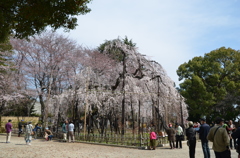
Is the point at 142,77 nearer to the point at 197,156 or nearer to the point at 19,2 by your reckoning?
the point at 197,156

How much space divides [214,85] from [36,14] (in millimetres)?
29177

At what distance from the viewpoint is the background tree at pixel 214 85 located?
29344 millimetres

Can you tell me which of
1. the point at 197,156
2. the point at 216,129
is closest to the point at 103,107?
the point at 197,156

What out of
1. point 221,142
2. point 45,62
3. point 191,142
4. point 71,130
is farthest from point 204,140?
point 45,62

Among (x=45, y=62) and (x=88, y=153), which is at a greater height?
(x=45, y=62)

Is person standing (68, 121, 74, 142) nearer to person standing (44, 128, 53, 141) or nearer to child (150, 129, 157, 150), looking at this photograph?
person standing (44, 128, 53, 141)

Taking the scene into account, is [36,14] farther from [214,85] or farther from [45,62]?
[214,85]

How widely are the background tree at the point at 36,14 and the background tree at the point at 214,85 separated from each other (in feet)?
82.8

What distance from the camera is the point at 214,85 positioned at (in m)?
31.2

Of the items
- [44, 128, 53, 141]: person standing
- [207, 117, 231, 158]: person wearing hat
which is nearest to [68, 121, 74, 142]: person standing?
[44, 128, 53, 141]: person standing

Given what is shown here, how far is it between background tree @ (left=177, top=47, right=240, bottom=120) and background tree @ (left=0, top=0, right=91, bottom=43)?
25.2 meters

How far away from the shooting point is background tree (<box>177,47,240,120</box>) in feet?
96.3

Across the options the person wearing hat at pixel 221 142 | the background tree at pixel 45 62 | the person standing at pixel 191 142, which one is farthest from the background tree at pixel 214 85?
the person wearing hat at pixel 221 142

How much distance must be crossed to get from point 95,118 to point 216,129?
19.4 m
